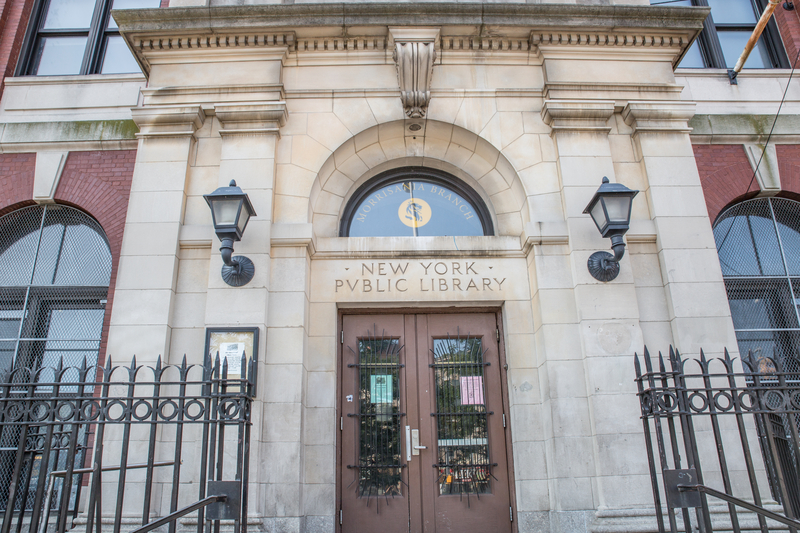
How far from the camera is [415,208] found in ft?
25.2

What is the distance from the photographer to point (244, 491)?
158 inches

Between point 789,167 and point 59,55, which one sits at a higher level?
point 59,55

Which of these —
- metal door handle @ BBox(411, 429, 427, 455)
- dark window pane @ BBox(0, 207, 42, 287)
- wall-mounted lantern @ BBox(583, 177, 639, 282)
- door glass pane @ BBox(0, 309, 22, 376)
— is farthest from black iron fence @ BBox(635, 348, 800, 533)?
dark window pane @ BBox(0, 207, 42, 287)

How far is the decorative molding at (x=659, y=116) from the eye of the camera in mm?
7102

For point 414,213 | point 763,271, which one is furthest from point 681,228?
point 414,213

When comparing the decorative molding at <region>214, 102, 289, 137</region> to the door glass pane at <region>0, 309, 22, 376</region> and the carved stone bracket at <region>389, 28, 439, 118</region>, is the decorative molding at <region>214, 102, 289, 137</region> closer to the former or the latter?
the carved stone bracket at <region>389, 28, 439, 118</region>

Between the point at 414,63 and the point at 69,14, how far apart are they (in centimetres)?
599

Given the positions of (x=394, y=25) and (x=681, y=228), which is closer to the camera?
(x=681, y=228)

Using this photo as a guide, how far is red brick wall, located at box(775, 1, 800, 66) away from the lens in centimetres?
854

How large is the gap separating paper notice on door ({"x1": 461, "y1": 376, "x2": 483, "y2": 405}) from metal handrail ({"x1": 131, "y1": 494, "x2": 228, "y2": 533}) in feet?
11.1

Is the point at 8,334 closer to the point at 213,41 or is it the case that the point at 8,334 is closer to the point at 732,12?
the point at 213,41

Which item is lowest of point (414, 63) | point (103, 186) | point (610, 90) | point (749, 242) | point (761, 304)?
point (761, 304)

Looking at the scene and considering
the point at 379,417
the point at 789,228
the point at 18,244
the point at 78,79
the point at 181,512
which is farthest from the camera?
the point at 78,79

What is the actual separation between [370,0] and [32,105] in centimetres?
510
